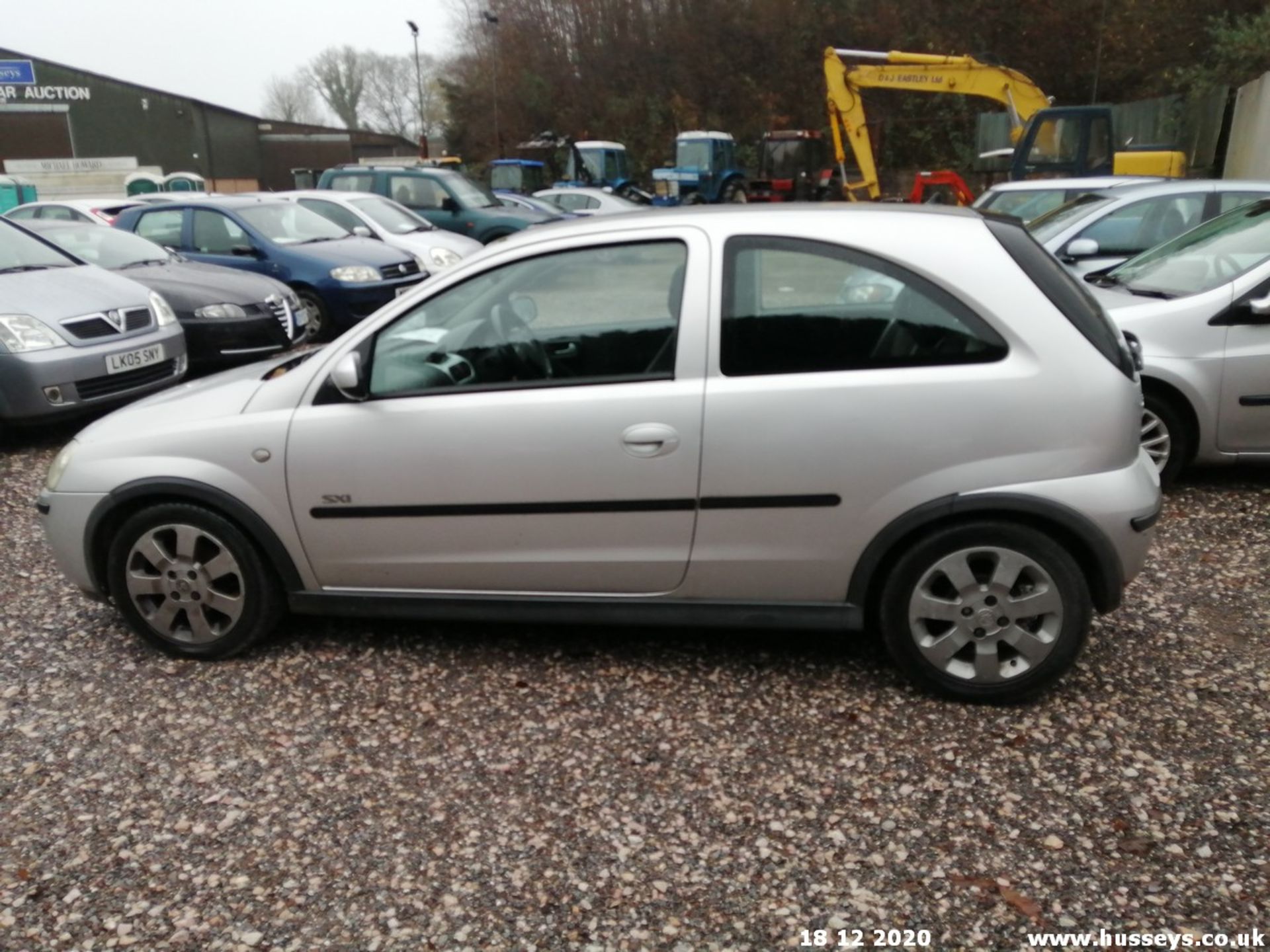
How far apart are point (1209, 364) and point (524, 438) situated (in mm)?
3894

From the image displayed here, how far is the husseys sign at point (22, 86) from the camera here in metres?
42.6

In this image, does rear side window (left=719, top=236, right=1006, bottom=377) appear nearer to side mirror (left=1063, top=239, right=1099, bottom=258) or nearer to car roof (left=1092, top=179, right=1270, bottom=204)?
side mirror (left=1063, top=239, right=1099, bottom=258)

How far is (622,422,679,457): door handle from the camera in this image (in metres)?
3.32

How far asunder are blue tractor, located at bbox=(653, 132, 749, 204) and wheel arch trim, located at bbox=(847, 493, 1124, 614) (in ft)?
85.0

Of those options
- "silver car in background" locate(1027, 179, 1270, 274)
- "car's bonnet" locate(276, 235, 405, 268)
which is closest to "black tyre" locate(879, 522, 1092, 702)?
"silver car in background" locate(1027, 179, 1270, 274)

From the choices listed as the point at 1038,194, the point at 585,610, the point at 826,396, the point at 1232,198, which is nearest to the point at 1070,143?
the point at 1038,194

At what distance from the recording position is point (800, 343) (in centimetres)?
332

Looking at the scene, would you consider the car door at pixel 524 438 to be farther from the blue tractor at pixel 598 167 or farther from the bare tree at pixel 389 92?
the bare tree at pixel 389 92

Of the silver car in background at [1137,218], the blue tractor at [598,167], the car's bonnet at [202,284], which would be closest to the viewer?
the silver car in background at [1137,218]

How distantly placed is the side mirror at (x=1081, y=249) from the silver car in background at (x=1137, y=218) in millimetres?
33

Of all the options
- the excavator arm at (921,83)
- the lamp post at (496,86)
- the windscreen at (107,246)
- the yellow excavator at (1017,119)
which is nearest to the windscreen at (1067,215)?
the yellow excavator at (1017,119)

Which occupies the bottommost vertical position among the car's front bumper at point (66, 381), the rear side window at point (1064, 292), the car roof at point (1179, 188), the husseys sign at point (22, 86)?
the car's front bumper at point (66, 381)

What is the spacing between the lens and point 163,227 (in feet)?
37.8
